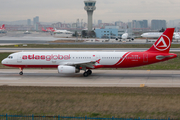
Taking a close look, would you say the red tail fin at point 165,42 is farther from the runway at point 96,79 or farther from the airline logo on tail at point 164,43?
the runway at point 96,79

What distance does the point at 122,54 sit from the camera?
36.2 m

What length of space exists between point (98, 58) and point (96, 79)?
365 centimetres

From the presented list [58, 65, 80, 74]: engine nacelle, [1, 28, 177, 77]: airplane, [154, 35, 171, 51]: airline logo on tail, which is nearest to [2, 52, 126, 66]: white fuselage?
[1, 28, 177, 77]: airplane

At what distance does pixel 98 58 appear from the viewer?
36.2 meters

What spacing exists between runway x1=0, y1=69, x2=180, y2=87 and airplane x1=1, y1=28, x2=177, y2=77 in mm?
1646

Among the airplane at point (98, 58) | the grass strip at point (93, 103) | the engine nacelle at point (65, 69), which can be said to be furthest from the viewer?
the airplane at point (98, 58)

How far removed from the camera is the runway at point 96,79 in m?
30.4

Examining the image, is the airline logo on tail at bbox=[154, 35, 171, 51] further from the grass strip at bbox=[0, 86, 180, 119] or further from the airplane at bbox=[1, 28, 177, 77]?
the grass strip at bbox=[0, 86, 180, 119]

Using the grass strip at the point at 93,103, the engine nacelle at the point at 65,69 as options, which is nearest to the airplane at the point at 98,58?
the engine nacelle at the point at 65,69

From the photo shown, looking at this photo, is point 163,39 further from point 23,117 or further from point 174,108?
point 23,117

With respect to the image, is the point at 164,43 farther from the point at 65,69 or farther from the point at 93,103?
the point at 93,103

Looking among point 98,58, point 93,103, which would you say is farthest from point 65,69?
point 93,103

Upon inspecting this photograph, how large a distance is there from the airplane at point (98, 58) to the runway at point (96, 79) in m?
1.65

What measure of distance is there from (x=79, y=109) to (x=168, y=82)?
1661 cm
